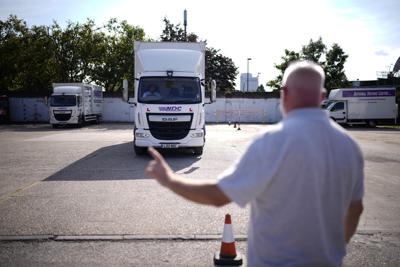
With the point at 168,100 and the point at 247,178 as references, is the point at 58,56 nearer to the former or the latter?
the point at 168,100

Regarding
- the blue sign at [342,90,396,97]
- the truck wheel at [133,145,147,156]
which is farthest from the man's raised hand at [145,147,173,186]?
the blue sign at [342,90,396,97]

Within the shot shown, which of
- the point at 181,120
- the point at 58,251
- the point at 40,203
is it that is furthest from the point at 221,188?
the point at 181,120

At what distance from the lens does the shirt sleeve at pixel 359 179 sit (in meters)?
2.03

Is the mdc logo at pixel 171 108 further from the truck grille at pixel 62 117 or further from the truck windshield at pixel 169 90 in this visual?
the truck grille at pixel 62 117

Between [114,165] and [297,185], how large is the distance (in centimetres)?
1006

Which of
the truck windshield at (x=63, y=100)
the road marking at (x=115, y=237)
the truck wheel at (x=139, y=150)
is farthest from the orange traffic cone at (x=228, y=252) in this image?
the truck windshield at (x=63, y=100)

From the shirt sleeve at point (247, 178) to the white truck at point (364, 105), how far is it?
103 feet

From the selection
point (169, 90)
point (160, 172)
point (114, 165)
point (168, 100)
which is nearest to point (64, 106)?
point (169, 90)

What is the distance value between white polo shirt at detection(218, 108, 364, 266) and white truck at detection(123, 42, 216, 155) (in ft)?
35.5

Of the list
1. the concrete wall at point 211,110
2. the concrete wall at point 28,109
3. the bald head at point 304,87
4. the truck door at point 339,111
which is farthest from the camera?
the concrete wall at point 211,110

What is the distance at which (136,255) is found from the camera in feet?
14.6

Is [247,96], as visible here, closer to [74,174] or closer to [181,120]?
[181,120]

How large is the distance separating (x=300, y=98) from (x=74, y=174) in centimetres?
889

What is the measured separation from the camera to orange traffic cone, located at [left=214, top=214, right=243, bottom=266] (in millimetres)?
4117
